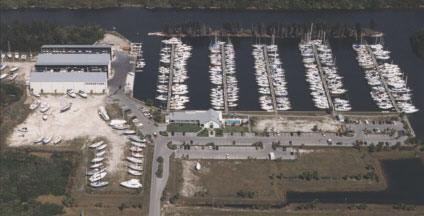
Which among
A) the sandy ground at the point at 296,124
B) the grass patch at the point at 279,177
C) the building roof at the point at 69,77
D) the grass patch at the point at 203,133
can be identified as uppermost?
the building roof at the point at 69,77

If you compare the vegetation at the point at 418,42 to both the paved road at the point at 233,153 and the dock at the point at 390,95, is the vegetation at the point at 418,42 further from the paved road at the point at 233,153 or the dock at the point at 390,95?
the paved road at the point at 233,153

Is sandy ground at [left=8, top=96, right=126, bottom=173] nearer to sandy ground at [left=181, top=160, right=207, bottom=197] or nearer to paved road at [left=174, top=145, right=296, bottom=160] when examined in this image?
sandy ground at [left=181, top=160, right=207, bottom=197]

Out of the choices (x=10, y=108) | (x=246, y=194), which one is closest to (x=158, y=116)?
(x=246, y=194)

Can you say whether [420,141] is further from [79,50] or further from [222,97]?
[79,50]

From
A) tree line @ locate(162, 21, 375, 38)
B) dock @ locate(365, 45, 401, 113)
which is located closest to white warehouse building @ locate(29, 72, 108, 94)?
tree line @ locate(162, 21, 375, 38)

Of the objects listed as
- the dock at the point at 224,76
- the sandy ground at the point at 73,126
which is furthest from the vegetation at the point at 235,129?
the sandy ground at the point at 73,126

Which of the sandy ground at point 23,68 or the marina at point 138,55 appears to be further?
the marina at point 138,55

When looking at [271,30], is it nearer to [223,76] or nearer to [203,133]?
[223,76]
